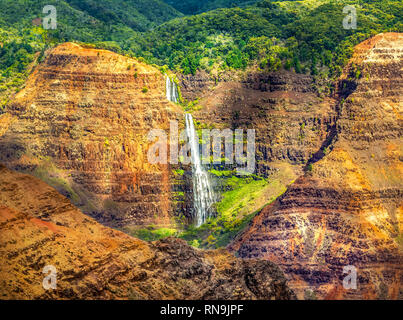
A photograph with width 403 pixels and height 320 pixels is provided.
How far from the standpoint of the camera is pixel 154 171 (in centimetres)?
12925

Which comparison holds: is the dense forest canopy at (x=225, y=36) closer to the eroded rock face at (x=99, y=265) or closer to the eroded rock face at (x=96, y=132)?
the eroded rock face at (x=96, y=132)

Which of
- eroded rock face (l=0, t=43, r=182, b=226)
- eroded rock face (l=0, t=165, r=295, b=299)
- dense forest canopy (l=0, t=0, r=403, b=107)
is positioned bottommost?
eroded rock face (l=0, t=165, r=295, b=299)

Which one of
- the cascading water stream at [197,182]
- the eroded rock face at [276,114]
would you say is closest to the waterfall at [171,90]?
the cascading water stream at [197,182]

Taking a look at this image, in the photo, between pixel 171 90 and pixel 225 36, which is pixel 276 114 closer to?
pixel 171 90

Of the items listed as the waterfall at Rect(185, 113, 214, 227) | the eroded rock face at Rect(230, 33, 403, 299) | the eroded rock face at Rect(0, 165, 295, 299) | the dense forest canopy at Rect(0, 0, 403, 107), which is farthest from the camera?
the dense forest canopy at Rect(0, 0, 403, 107)

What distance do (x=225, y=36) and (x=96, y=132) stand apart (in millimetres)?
25117

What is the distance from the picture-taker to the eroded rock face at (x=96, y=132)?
12619 cm

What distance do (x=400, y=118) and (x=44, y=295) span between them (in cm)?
5859

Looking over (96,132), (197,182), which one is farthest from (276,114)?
(96,132)

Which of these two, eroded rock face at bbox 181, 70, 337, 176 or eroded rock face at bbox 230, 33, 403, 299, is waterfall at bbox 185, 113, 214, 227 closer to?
eroded rock face at bbox 181, 70, 337, 176

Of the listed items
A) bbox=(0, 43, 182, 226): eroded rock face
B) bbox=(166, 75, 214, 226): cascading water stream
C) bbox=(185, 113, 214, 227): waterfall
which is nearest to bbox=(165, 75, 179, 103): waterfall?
bbox=(166, 75, 214, 226): cascading water stream

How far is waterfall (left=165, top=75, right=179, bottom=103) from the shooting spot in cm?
13611

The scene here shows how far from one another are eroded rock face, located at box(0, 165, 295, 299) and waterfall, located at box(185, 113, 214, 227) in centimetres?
4752
